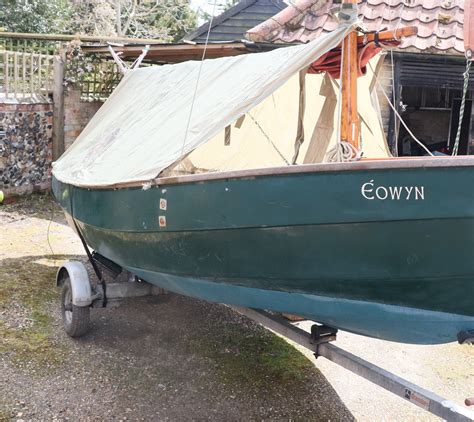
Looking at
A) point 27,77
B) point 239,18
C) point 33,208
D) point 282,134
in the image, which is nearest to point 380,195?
point 282,134

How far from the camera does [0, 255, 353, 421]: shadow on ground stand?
410 cm

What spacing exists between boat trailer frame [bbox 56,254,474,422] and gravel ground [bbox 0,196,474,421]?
40 centimetres

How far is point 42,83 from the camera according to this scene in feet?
36.4

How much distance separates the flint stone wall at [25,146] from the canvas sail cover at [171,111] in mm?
4033

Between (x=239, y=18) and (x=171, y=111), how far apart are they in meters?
7.80

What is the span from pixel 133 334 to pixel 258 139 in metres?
2.22

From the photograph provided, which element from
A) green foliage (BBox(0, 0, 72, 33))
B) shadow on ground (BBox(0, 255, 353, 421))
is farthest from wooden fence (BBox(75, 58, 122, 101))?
green foliage (BBox(0, 0, 72, 33))

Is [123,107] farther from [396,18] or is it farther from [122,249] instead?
[396,18]

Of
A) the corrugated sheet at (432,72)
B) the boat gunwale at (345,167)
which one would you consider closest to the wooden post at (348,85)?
the boat gunwale at (345,167)

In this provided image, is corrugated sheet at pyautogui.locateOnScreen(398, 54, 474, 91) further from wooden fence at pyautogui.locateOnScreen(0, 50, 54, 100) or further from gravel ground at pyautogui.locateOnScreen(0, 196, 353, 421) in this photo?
wooden fence at pyautogui.locateOnScreen(0, 50, 54, 100)

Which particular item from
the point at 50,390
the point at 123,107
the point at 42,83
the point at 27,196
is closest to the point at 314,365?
the point at 50,390

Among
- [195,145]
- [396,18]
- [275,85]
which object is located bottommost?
[195,145]

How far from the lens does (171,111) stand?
15.7ft

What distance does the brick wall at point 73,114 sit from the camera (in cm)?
1104
